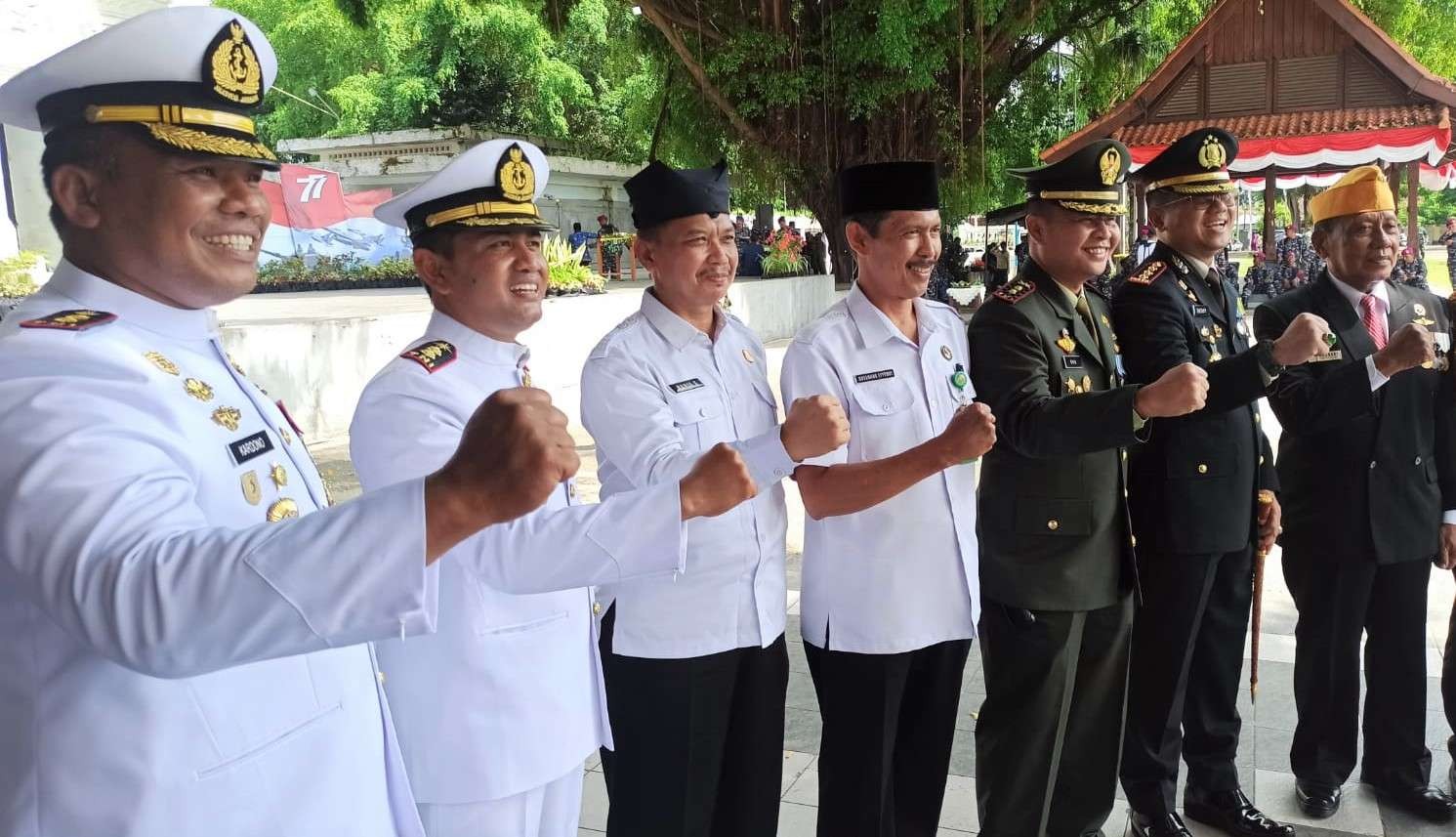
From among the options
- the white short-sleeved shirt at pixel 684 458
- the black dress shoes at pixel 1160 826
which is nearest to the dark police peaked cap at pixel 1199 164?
the white short-sleeved shirt at pixel 684 458

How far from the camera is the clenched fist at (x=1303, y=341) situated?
232 cm

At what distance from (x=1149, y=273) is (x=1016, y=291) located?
1.63 feet

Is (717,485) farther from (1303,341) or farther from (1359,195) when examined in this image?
(1359,195)

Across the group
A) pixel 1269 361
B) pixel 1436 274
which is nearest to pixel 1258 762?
pixel 1269 361

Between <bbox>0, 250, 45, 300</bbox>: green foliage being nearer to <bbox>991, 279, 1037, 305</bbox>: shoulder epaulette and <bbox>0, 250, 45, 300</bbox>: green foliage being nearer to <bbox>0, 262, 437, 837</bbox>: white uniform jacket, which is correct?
<bbox>991, 279, 1037, 305</bbox>: shoulder epaulette

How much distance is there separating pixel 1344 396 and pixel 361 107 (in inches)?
1060

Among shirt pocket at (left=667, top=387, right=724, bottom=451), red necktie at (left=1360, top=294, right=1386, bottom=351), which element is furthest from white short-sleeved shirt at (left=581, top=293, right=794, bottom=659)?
red necktie at (left=1360, top=294, right=1386, bottom=351)

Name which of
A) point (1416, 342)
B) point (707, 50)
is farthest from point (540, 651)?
point (707, 50)

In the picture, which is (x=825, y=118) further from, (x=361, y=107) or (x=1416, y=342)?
(x=361, y=107)

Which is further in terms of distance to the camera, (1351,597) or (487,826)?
(1351,597)

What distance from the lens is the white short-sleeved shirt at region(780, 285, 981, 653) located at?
2387 mm

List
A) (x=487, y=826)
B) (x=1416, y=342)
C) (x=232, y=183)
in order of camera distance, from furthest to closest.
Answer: (x=1416, y=342), (x=487, y=826), (x=232, y=183)

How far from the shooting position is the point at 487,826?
1.74 m

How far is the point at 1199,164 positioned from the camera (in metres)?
2.85
